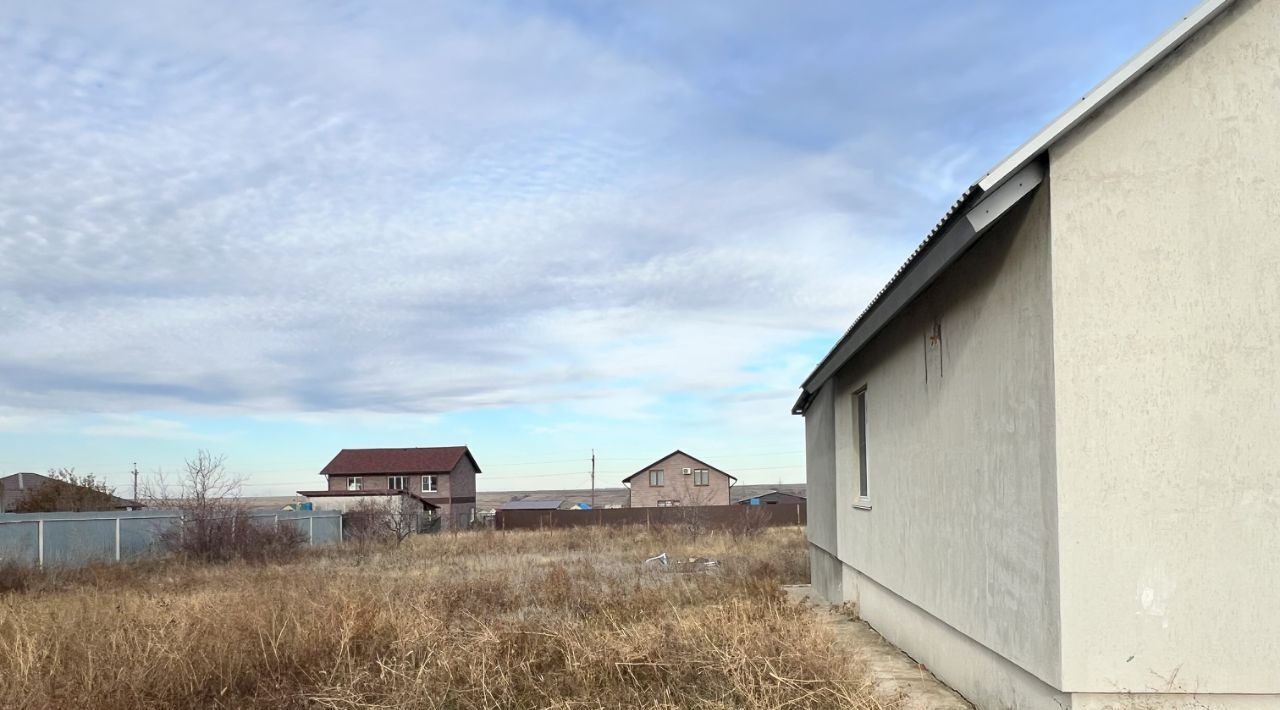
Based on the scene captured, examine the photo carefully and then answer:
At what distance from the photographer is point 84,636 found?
8.21 meters

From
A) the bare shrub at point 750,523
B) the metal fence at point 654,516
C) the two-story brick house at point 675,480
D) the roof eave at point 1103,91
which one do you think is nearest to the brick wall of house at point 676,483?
the two-story brick house at point 675,480

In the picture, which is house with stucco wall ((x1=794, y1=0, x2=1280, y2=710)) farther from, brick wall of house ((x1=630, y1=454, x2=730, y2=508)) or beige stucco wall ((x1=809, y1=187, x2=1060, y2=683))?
brick wall of house ((x1=630, y1=454, x2=730, y2=508))

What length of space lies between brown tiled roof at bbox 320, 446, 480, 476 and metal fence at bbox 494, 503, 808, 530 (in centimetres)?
1798

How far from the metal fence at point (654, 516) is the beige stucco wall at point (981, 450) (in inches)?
1050

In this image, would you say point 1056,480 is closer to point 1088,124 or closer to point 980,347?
point 980,347

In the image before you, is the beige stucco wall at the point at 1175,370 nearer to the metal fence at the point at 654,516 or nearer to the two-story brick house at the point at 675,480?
the metal fence at the point at 654,516

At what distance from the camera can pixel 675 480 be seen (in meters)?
67.1

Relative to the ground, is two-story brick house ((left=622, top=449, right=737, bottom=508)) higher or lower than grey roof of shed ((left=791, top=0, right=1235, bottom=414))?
lower

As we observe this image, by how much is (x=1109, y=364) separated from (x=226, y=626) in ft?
23.9

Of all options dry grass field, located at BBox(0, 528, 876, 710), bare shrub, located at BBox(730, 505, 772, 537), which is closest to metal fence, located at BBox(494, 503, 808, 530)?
bare shrub, located at BBox(730, 505, 772, 537)

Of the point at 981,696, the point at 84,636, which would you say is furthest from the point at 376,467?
the point at 981,696

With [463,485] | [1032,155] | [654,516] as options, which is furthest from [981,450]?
[463,485]

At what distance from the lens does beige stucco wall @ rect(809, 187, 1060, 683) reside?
5.24 meters

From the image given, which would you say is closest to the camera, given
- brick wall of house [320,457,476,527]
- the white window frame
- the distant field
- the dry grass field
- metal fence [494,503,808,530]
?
the dry grass field
